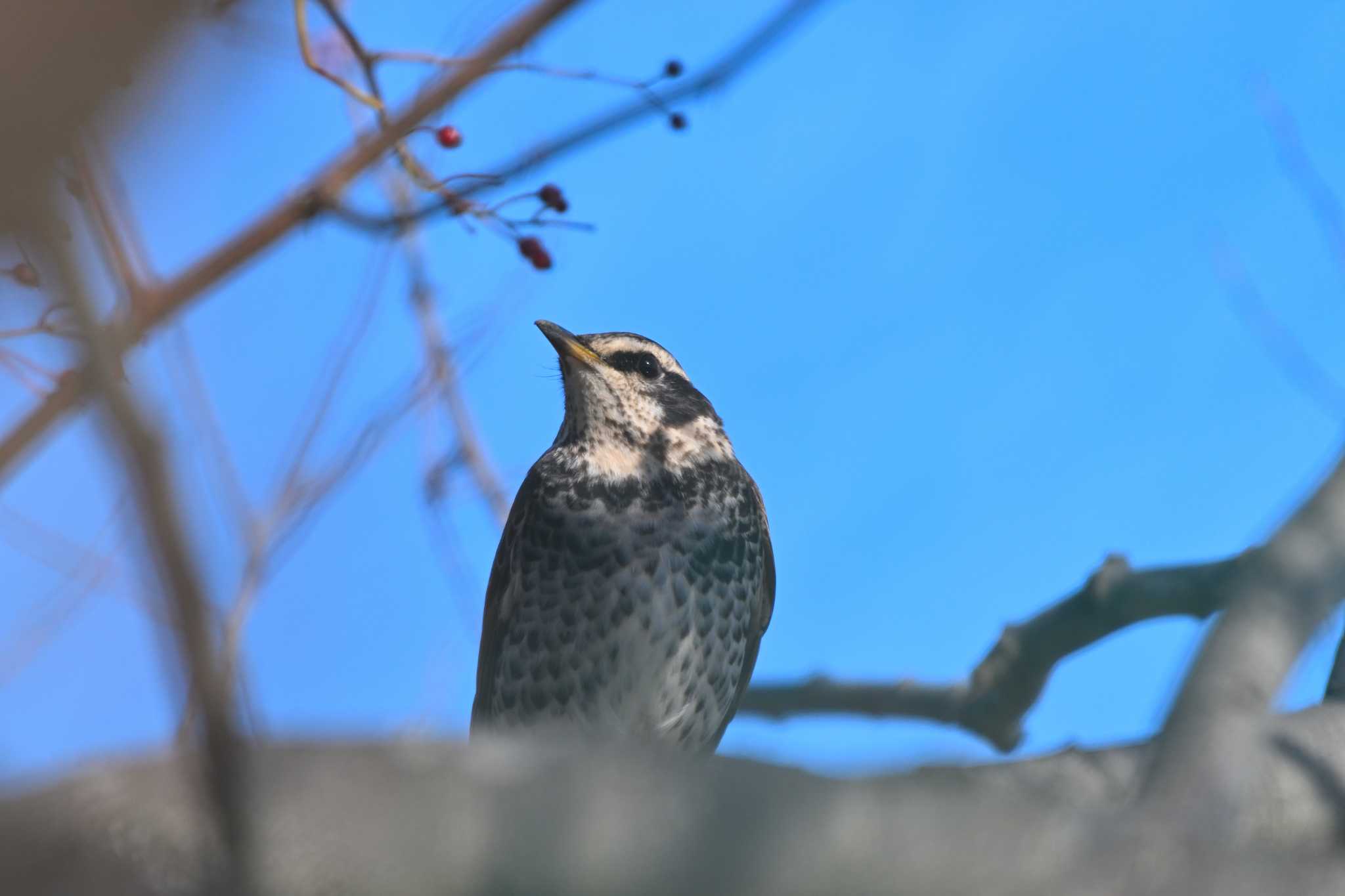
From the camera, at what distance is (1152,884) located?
1.55 metres

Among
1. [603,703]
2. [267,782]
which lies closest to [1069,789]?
[603,703]

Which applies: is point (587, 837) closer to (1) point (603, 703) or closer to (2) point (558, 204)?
(2) point (558, 204)

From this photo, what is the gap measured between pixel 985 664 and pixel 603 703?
1.33m

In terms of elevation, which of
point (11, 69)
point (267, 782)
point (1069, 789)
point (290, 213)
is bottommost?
point (1069, 789)

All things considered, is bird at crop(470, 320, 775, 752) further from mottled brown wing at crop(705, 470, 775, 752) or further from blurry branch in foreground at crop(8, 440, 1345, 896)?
blurry branch in foreground at crop(8, 440, 1345, 896)

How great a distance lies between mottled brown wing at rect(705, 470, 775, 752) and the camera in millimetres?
5082

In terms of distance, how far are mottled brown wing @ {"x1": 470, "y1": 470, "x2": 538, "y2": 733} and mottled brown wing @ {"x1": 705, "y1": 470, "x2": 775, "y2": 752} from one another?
2.86 feet

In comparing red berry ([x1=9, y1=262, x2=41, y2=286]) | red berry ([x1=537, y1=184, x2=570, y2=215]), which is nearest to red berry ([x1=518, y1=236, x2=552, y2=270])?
red berry ([x1=537, y1=184, x2=570, y2=215])

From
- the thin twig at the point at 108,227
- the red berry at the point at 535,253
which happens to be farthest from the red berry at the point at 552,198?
the thin twig at the point at 108,227

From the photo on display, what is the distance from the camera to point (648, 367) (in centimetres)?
525

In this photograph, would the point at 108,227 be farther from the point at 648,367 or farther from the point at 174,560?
the point at 648,367

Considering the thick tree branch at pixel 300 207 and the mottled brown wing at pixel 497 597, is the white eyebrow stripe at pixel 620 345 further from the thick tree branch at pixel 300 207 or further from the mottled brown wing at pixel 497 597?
the thick tree branch at pixel 300 207

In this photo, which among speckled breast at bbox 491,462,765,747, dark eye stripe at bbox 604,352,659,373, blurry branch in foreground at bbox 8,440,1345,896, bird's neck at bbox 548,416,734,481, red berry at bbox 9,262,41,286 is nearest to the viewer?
blurry branch in foreground at bbox 8,440,1345,896

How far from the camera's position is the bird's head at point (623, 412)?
5.01 metres
